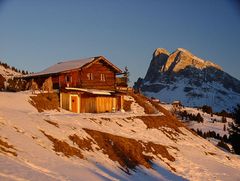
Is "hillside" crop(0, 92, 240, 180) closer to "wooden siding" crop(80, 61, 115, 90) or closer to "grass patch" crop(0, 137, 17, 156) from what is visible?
"grass patch" crop(0, 137, 17, 156)

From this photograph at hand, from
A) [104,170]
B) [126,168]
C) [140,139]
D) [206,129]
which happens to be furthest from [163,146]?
[206,129]

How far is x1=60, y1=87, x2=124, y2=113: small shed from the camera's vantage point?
4570 cm

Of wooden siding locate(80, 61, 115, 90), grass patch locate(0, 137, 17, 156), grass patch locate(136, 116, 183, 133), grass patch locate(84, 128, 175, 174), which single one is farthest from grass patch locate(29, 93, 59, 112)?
grass patch locate(0, 137, 17, 156)

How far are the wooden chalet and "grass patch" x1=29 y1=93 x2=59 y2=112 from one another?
1.34 metres

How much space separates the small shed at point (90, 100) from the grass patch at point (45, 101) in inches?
53.5

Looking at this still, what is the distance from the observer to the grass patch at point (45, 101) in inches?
1567

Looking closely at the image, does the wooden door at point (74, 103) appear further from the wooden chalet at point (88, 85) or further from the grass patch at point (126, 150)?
the grass patch at point (126, 150)

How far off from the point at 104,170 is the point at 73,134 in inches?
248

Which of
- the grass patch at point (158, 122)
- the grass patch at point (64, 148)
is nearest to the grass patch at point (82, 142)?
the grass patch at point (64, 148)

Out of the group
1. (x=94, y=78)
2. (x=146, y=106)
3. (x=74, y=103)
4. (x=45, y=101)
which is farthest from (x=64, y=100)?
(x=146, y=106)

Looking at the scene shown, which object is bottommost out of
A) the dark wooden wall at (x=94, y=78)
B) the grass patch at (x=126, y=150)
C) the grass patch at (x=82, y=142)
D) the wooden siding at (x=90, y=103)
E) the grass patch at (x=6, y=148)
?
the grass patch at (x=126, y=150)

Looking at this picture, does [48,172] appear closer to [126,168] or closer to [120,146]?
[126,168]

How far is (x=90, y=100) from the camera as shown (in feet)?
164

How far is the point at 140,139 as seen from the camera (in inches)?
1373
